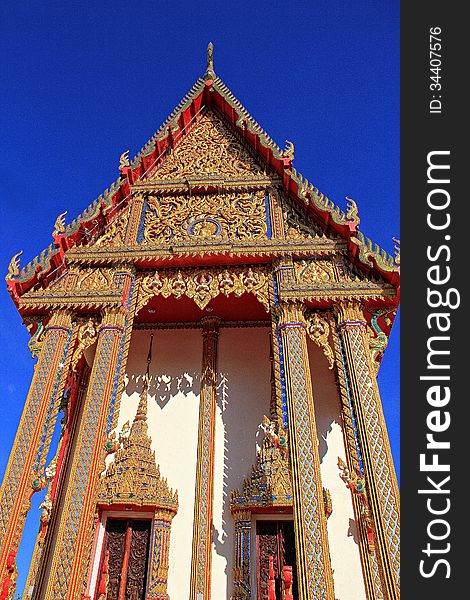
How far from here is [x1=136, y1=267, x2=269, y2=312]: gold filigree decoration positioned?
6.81 m

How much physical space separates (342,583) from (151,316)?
4.89 metres

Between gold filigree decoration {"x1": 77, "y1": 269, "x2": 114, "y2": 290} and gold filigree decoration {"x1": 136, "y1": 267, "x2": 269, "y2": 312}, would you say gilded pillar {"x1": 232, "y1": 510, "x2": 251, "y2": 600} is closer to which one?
gold filigree decoration {"x1": 136, "y1": 267, "x2": 269, "y2": 312}

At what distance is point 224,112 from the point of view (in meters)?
8.71

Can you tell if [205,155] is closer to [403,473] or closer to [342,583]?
[403,473]

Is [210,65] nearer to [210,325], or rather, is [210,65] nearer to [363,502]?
[210,325]

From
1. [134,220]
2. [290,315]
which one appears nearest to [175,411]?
[290,315]

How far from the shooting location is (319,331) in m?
6.44

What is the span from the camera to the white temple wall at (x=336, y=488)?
6.15 m

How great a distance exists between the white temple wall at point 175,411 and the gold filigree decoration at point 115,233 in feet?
6.02

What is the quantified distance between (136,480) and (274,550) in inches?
80.5

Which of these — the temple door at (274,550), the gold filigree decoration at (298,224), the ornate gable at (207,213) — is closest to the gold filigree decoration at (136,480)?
the temple door at (274,550)

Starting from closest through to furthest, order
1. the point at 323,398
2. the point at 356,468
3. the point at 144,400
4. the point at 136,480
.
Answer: the point at 356,468, the point at 136,480, the point at 323,398, the point at 144,400

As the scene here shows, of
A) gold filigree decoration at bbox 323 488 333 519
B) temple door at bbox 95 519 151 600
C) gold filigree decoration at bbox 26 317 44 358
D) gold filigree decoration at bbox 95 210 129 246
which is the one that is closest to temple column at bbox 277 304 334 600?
gold filigree decoration at bbox 323 488 333 519

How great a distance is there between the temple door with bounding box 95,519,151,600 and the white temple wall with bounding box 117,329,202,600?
398 mm
